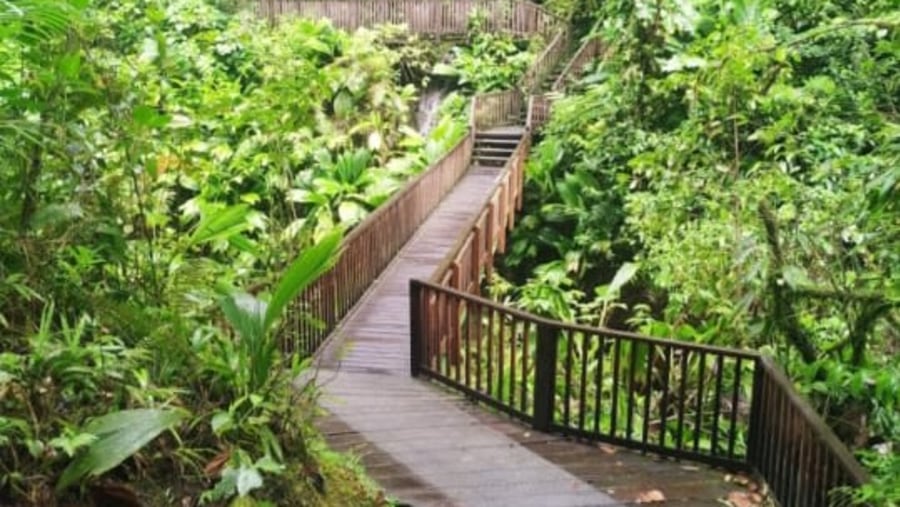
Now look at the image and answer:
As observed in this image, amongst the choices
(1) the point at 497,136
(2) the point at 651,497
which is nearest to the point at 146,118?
(2) the point at 651,497

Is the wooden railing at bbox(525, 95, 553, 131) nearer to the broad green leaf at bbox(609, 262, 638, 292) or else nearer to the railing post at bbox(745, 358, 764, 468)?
the broad green leaf at bbox(609, 262, 638, 292)

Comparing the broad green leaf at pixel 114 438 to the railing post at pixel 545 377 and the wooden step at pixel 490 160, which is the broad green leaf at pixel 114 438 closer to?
the railing post at pixel 545 377

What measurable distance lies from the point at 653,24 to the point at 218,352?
32.6 feet

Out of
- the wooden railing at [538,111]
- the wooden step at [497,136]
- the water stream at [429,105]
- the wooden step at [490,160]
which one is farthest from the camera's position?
the water stream at [429,105]

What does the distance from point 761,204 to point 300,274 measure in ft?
10.3

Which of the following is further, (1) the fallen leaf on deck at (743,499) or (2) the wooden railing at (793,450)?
(1) the fallen leaf on deck at (743,499)

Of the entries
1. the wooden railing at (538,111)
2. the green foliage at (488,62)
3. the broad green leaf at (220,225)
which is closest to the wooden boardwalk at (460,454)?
the broad green leaf at (220,225)

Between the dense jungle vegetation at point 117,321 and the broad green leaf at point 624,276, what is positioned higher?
the dense jungle vegetation at point 117,321

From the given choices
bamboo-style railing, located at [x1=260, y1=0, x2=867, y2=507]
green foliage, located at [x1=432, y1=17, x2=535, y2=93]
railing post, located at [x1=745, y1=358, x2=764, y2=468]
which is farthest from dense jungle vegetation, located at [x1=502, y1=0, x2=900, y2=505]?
green foliage, located at [x1=432, y1=17, x2=535, y2=93]

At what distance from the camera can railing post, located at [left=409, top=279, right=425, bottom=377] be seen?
6.03 metres

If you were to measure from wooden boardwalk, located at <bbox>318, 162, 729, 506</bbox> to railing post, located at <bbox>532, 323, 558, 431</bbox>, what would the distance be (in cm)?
11

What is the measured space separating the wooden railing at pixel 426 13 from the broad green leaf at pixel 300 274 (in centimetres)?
1493

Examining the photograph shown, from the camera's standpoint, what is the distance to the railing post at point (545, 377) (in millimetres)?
4883

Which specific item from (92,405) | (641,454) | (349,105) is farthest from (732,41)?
(349,105)
